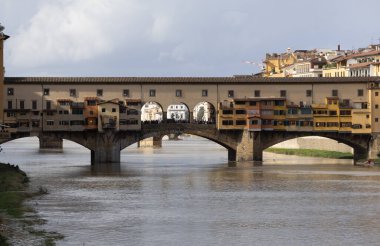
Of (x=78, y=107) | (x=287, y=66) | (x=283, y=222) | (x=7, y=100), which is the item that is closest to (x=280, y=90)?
(x=78, y=107)

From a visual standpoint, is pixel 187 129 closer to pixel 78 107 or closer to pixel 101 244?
pixel 78 107

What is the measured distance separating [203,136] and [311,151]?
20266mm

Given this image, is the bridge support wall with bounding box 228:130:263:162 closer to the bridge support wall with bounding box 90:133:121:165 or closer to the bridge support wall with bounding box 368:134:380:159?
the bridge support wall with bounding box 368:134:380:159

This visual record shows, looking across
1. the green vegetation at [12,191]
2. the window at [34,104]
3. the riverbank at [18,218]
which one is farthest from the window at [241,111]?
the riverbank at [18,218]

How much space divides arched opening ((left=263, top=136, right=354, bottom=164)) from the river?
1727 cm

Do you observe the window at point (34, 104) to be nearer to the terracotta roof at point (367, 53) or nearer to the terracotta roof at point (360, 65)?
the terracotta roof at point (360, 65)

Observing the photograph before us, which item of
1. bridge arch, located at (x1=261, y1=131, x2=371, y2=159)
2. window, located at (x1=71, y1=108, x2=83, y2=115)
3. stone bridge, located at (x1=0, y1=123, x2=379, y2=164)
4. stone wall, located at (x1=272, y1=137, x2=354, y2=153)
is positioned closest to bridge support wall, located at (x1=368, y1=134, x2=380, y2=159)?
stone bridge, located at (x1=0, y1=123, x2=379, y2=164)

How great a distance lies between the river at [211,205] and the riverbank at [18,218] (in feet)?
2.22

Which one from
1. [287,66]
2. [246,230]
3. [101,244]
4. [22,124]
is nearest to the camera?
[101,244]

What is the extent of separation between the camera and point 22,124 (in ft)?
281

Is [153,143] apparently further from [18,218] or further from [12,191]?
[18,218]

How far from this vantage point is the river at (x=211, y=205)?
127 ft

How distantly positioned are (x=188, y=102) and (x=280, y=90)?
8256mm

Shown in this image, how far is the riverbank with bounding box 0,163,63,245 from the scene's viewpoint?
36781mm
